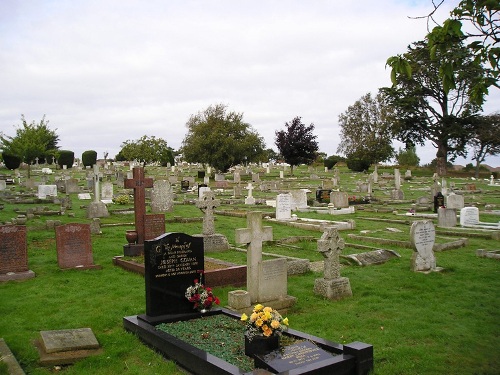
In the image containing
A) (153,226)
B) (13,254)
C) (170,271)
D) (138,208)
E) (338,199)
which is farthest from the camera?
(338,199)

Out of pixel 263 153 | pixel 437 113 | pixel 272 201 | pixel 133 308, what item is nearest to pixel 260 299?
pixel 133 308

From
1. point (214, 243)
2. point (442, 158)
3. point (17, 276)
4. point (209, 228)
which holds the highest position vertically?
point (442, 158)

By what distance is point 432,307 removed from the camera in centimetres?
893

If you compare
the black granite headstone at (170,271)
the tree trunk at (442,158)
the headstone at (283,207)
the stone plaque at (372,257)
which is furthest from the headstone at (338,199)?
the tree trunk at (442,158)

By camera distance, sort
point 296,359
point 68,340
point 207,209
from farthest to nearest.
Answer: point 207,209, point 68,340, point 296,359

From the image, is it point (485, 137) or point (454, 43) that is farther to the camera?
point (485, 137)

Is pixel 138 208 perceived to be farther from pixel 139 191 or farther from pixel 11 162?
pixel 11 162

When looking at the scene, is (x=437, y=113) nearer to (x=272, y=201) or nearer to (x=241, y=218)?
(x=272, y=201)

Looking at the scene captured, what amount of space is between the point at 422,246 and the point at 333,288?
327cm

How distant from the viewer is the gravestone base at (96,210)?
20438 millimetres

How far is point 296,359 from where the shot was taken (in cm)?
584

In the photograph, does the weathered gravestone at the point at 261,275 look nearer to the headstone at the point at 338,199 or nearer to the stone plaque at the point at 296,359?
the stone plaque at the point at 296,359

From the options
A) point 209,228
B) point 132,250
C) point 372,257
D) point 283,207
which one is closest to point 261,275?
point 372,257

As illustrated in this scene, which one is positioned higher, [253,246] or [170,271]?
[253,246]
